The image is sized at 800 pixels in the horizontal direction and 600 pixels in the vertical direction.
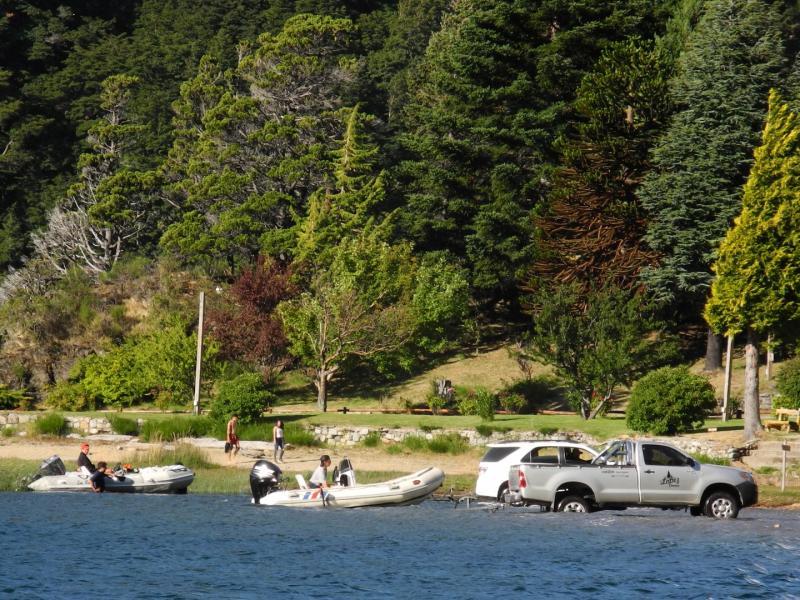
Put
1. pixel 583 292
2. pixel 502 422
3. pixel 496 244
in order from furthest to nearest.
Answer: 1. pixel 496 244
2. pixel 583 292
3. pixel 502 422

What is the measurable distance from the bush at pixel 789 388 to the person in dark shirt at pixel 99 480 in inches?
968

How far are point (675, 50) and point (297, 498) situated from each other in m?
38.5

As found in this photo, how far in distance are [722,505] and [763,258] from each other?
14620 millimetres

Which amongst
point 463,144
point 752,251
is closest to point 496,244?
point 463,144

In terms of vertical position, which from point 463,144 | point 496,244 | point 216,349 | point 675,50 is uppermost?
point 675,50

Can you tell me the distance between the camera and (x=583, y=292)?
5575 cm

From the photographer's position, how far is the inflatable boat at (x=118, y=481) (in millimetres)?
38781

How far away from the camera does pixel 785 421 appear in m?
44.1

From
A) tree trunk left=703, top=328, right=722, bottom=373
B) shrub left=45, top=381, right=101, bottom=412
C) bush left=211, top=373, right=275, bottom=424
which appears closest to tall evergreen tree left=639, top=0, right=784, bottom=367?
tree trunk left=703, top=328, right=722, bottom=373

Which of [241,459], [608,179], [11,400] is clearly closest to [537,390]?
[608,179]

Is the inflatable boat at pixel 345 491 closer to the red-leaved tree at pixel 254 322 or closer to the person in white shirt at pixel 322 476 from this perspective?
Result: the person in white shirt at pixel 322 476

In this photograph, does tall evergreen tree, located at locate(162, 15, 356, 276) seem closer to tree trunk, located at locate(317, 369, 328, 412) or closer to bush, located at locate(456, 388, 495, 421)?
tree trunk, located at locate(317, 369, 328, 412)

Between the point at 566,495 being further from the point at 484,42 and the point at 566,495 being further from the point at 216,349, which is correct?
the point at 484,42

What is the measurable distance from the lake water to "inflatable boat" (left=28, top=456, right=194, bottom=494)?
1.76 metres
